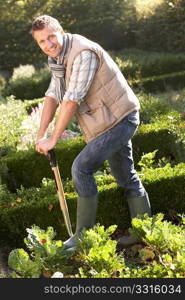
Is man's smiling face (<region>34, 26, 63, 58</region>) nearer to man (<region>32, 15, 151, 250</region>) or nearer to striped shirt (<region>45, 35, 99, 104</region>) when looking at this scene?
man (<region>32, 15, 151, 250</region>)

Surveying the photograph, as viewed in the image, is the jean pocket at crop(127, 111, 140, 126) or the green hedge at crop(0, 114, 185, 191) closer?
the jean pocket at crop(127, 111, 140, 126)

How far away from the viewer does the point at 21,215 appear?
17.3 ft

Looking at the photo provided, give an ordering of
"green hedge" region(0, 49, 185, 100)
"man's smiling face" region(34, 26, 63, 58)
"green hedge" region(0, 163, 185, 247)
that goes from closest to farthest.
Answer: "man's smiling face" region(34, 26, 63, 58), "green hedge" region(0, 163, 185, 247), "green hedge" region(0, 49, 185, 100)

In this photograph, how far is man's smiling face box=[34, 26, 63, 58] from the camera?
396 centimetres

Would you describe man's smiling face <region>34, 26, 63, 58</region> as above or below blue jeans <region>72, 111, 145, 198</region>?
above

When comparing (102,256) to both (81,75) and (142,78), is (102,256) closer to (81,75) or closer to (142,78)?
(81,75)

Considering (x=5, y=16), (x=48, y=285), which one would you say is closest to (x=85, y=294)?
(x=48, y=285)

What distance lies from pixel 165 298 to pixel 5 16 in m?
24.7

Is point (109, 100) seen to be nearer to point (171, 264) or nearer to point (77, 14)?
point (171, 264)

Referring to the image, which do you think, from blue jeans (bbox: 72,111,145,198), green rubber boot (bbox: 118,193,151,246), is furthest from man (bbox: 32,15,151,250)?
green rubber boot (bbox: 118,193,151,246)

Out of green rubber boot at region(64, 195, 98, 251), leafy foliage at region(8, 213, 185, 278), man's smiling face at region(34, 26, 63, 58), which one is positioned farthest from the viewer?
green rubber boot at region(64, 195, 98, 251)

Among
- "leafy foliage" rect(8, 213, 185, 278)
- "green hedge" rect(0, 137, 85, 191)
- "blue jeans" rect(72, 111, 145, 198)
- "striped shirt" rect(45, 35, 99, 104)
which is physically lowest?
"green hedge" rect(0, 137, 85, 191)

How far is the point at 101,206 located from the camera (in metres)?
5.23

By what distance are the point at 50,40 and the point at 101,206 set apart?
1827 mm
